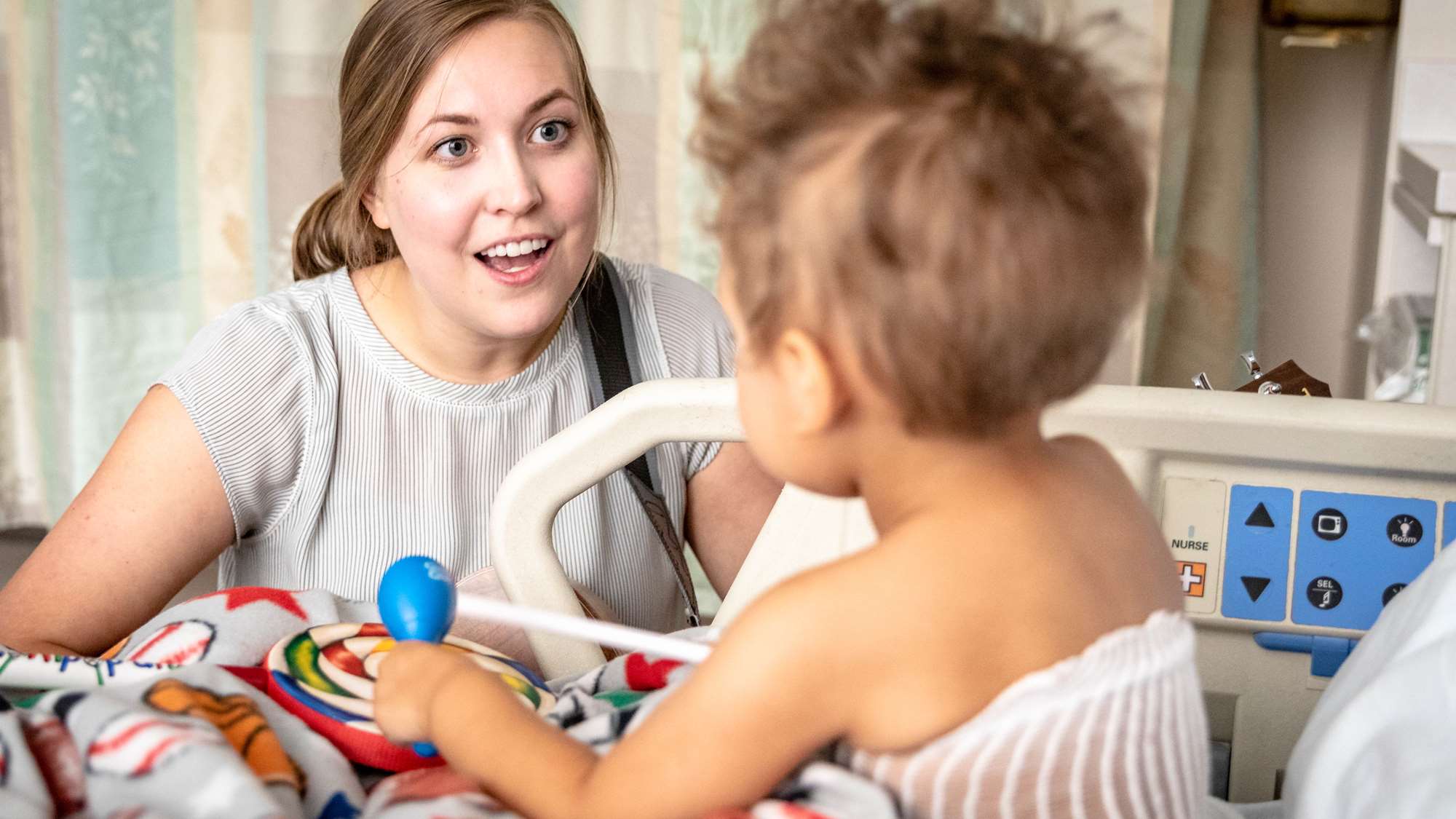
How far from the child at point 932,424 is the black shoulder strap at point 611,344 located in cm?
63

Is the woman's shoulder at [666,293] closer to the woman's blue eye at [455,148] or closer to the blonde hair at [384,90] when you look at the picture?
the blonde hair at [384,90]

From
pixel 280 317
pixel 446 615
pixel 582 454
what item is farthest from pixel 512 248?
pixel 446 615

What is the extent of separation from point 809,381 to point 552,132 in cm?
71

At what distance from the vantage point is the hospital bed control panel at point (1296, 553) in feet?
2.69

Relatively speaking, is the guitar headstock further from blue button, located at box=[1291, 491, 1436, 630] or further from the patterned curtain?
the patterned curtain

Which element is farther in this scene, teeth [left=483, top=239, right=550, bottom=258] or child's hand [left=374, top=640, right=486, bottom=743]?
teeth [left=483, top=239, right=550, bottom=258]

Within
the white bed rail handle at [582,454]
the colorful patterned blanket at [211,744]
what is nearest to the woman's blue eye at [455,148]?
the white bed rail handle at [582,454]

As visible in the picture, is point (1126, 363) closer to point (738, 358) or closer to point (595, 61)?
point (595, 61)

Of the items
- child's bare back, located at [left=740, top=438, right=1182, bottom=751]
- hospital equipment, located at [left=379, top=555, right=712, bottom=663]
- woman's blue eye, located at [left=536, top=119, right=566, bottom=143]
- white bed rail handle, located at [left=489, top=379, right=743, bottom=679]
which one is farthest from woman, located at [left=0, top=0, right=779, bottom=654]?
child's bare back, located at [left=740, top=438, right=1182, bottom=751]

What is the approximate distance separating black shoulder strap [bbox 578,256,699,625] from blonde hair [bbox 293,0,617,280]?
0.09 m

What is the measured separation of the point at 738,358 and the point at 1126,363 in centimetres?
139

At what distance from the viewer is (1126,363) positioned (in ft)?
6.25

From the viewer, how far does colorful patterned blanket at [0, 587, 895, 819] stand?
22.5 inches

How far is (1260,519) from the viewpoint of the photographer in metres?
0.84
